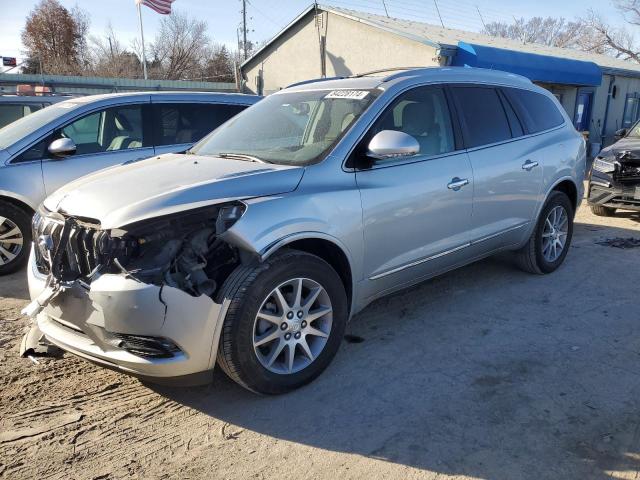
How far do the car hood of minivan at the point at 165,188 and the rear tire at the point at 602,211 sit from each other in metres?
6.78

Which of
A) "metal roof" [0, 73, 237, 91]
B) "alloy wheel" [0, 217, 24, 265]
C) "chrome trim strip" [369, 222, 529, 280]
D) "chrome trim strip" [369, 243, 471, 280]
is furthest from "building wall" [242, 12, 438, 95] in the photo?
"alloy wheel" [0, 217, 24, 265]

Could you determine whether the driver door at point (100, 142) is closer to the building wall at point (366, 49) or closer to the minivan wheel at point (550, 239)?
→ the minivan wheel at point (550, 239)

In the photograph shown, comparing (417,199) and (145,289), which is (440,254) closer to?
(417,199)

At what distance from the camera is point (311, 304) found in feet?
10.8

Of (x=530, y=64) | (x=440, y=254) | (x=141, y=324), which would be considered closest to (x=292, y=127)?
(x=440, y=254)

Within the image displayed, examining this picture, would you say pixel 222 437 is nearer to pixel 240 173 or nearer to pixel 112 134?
pixel 240 173

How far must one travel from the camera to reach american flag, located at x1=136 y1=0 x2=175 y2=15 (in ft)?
75.8

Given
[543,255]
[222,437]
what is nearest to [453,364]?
[222,437]

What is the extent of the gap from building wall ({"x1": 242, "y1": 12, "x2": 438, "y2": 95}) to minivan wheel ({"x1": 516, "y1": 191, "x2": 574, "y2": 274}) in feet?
34.3

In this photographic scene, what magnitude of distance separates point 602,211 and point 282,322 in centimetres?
716

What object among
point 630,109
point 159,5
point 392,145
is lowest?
point 392,145

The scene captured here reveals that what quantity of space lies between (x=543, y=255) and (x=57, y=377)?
4389mm

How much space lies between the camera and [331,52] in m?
18.3

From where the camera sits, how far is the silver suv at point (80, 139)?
17.6ft
